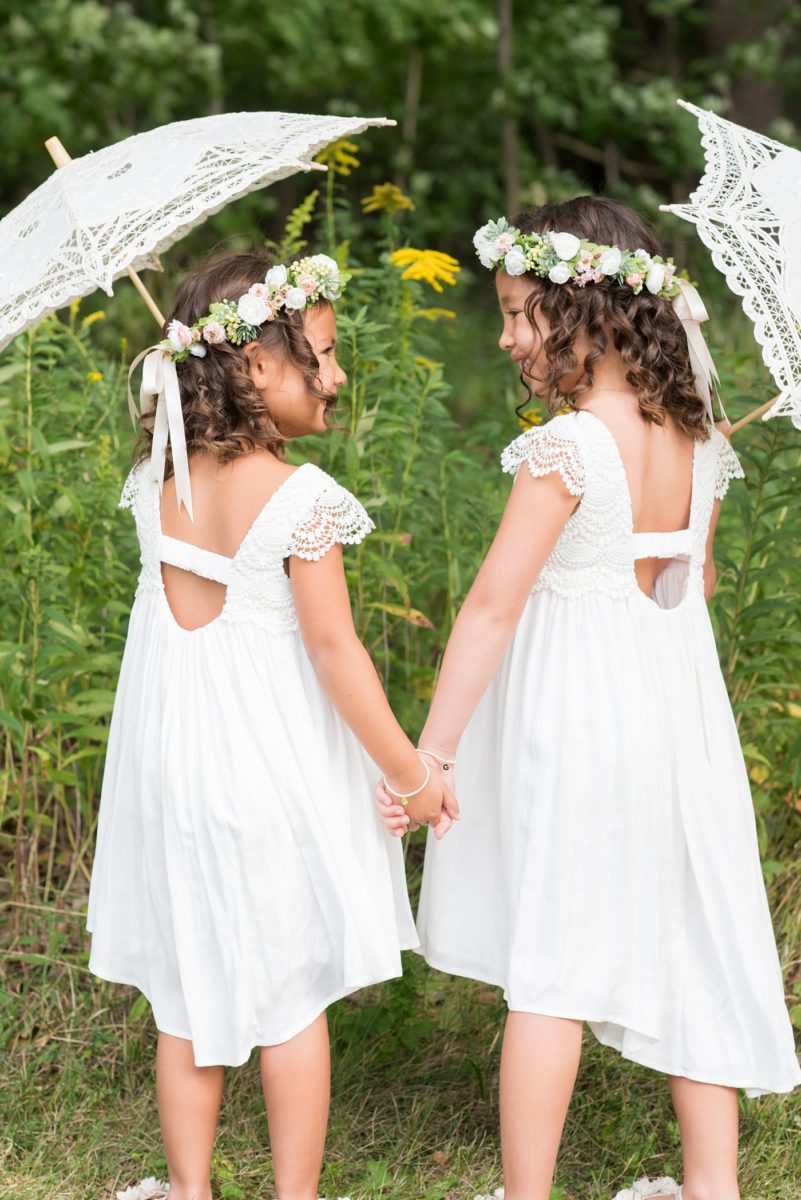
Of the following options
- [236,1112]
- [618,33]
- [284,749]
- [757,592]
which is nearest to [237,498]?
[284,749]

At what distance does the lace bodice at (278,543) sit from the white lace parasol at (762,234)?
2.30 feet

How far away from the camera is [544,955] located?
7.76ft

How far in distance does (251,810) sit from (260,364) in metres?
0.75

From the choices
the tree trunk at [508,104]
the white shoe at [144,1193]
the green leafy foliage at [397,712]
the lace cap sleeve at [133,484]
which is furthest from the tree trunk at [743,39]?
the white shoe at [144,1193]

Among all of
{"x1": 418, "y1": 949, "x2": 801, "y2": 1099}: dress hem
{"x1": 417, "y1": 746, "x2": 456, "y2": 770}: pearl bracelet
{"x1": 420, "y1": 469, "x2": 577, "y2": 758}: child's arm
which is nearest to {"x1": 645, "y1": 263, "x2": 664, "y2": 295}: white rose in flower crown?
{"x1": 420, "y1": 469, "x2": 577, "y2": 758}: child's arm

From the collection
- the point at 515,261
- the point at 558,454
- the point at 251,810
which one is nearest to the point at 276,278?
the point at 515,261

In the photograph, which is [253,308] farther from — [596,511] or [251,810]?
[251,810]

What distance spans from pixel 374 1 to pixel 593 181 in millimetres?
3333

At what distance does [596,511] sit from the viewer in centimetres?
231

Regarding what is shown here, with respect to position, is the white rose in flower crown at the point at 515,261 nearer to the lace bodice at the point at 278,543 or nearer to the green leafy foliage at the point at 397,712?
the lace bodice at the point at 278,543

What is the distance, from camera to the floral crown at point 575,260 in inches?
91.1

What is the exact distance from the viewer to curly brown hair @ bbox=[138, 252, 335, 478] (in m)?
2.32

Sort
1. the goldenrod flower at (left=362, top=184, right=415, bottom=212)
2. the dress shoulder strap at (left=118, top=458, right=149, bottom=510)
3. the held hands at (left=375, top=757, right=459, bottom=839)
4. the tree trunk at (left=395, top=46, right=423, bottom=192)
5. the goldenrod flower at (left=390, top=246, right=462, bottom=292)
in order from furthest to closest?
the tree trunk at (left=395, top=46, right=423, bottom=192) → the goldenrod flower at (left=362, top=184, right=415, bottom=212) → the goldenrod flower at (left=390, top=246, right=462, bottom=292) → the dress shoulder strap at (left=118, top=458, right=149, bottom=510) → the held hands at (left=375, top=757, right=459, bottom=839)

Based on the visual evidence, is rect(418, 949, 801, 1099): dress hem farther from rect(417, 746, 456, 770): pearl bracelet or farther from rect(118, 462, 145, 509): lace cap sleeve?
rect(118, 462, 145, 509): lace cap sleeve
